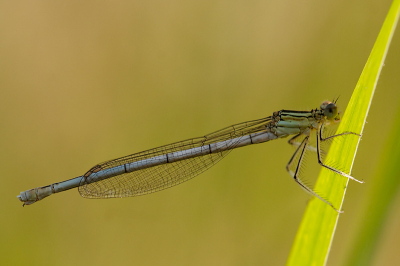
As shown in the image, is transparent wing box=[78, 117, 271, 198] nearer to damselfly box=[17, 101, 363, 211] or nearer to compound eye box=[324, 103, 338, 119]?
damselfly box=[17, 101, 363, 211]

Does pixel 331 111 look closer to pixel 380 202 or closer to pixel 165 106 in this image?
pixel 380 202

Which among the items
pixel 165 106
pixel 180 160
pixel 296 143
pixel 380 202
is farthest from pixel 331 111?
pixel 165 106

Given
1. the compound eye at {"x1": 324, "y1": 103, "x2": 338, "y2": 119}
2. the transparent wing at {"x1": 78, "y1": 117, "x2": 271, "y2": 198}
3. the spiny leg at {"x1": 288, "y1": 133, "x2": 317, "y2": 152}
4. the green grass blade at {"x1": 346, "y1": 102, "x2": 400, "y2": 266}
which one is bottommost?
the green grass blade at {"x1": 346, "y1": 102, "x2": 400, "y2": 266}

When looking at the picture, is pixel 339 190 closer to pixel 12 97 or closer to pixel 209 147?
pixel 209 147

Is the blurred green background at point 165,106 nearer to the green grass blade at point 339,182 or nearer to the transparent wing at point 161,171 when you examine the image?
the transparent wing at point 161,171

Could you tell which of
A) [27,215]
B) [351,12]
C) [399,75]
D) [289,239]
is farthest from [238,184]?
[27,215]

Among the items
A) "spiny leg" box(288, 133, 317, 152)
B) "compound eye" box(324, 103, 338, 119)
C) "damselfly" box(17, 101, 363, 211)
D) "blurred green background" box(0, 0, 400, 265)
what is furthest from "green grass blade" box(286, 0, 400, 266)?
"blurred green background" box(0, 0, 400, 265)
